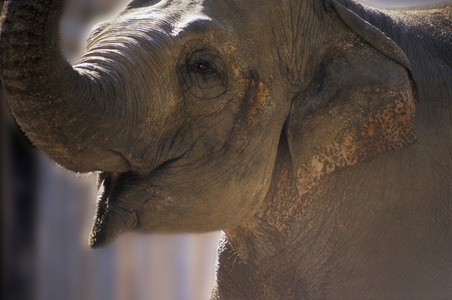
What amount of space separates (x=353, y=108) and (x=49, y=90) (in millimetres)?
1010

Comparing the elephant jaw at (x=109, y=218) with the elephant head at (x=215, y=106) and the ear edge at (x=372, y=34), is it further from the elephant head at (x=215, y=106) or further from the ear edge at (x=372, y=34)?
the ear edge at (x=372, y=34)

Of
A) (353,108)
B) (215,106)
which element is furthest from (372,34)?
(215,106)

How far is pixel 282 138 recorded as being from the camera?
97.6 inches

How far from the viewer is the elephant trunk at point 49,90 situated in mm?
1747

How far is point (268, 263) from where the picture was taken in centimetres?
260

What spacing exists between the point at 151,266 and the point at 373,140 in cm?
821

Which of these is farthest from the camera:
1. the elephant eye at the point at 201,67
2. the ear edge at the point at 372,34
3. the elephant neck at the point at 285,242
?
the elephant neck at the point at 285,242

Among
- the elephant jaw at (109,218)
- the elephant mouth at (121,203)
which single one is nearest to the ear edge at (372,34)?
the elephant mouth at (121,203)

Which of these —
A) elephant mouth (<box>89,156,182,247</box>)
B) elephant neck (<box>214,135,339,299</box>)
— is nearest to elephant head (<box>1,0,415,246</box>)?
elephant mouth (<box>89,156,182,247</box>)

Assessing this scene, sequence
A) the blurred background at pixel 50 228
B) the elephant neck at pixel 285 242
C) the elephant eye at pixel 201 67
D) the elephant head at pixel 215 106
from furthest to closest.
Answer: the blurred background at pixel 50 228
the elephant neck at pixel 285 242
the elephant eye at pixel 201 67
the elephant head at pixel 215 106

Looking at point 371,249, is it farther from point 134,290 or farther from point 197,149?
point 134,290

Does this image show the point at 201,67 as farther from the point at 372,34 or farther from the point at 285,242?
the point at 285,242

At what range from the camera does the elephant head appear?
→ 6.56 feet

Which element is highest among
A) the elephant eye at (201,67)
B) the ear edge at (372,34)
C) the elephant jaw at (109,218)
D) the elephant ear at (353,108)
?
the ear edge at (372,34)
